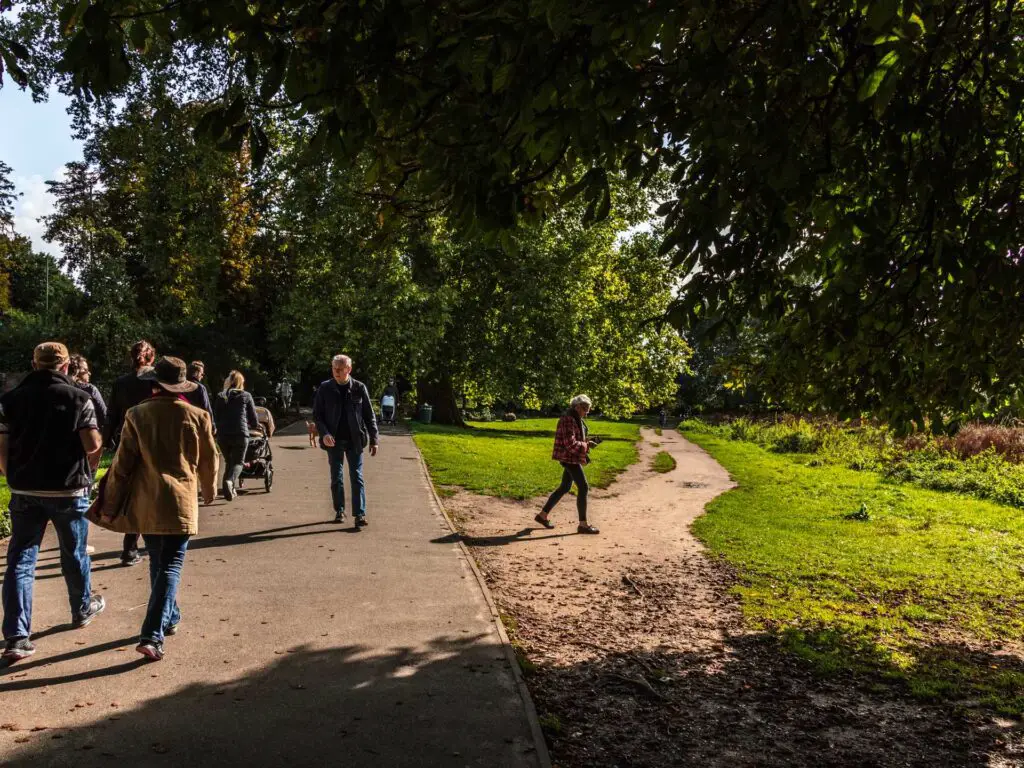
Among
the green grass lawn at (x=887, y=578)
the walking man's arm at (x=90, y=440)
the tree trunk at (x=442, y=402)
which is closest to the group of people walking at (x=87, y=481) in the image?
the walking man's arm at (x=90, y=440)

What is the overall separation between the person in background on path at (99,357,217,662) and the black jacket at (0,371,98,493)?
0.32 m

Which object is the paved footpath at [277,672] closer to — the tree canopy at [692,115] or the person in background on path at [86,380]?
the person in background on path at [86,380]

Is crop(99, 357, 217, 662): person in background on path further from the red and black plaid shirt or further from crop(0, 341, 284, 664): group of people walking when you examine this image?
the red and black plaid shirt

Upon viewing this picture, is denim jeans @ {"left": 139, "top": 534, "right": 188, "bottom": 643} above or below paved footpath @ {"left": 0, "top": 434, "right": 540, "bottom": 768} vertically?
above

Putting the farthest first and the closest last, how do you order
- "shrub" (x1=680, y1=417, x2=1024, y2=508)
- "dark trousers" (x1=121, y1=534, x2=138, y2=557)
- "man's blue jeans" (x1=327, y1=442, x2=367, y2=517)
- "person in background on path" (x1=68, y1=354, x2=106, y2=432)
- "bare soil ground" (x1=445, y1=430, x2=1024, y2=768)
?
1. "shrub" (x1=680, y1=417, x2=1024, y2=508)
2. "man's blue jeans" (x1=327, y1=442, x2=367, y2=517)
3. "dark trousers" (x1=121, y1=534, x2=138, y2=557)
4. "person in background on path" (x1=68, y1=354, x2=106, y2=432)
5. "bare soil ground" (x1=445, y1=430, x2=1024, y2=768)

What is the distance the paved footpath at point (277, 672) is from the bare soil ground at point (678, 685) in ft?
1.61

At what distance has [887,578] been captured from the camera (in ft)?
31.5

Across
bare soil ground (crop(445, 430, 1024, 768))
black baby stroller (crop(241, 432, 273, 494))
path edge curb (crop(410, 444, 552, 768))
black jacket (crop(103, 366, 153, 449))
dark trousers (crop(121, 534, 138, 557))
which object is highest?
black jacket (crop(103, 366, 153, 449))

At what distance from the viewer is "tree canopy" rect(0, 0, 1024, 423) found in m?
3.69

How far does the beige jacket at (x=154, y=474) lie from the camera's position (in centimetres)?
534

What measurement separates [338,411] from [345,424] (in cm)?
18

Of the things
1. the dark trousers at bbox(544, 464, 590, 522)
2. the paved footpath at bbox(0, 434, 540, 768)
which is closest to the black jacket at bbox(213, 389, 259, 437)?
the paved footpath at bbox(0, 434, 540, 768)

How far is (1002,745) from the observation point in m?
5.14

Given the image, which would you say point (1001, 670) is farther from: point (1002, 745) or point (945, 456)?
point (945, 456)
